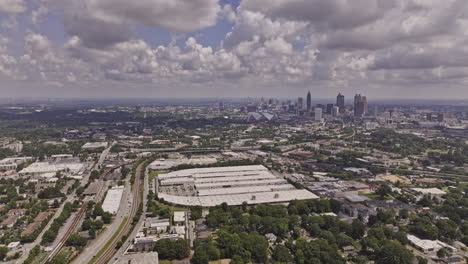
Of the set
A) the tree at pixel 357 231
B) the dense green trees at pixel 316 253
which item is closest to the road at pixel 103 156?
the dense green trees at pixel 316 253

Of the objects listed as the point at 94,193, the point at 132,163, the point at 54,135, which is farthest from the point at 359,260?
the point at 54,135

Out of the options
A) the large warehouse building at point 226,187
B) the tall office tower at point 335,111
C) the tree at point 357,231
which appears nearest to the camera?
the tree at point 357,231

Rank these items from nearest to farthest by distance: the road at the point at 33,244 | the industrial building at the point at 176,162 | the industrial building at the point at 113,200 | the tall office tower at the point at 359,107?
1. the road at the point at 33,244
2. the industrial building at the point at 113,200
3. the industrial building at the point at 176,162
4. the tall office tower at the point at 359,107

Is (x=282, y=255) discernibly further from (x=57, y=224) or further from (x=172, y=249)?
(x=57, y=224)

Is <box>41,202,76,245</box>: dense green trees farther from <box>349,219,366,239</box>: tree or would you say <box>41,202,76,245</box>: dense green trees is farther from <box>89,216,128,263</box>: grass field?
<box>349,219,366,239</box>: tree

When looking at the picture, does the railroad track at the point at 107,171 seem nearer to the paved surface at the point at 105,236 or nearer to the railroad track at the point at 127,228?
the railroad track at the point at 127,228

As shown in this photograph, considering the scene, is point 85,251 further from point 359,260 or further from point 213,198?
point 359,260
